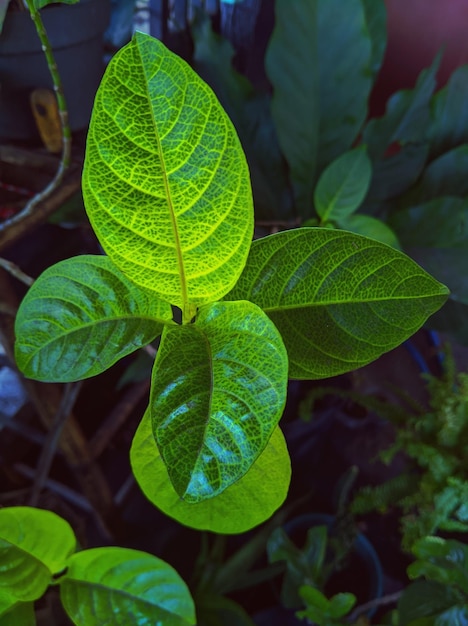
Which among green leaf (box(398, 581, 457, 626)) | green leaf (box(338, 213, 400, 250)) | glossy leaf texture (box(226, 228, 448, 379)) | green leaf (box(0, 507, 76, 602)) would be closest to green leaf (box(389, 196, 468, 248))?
green leaf (box(338, 213, 400, 250))

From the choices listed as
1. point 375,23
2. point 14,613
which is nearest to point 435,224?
point 375,23

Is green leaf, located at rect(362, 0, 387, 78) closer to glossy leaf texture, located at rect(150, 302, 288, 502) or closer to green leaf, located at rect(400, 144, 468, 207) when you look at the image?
green leaf, located at rect(400, 144, 468, 207)

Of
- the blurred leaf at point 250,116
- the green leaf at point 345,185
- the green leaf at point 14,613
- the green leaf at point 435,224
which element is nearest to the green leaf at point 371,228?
the green leaf at point 345,185

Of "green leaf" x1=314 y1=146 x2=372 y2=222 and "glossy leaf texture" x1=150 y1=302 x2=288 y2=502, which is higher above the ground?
"glossy leaf texture" x1=150 y1=302 x2=288 y2=502

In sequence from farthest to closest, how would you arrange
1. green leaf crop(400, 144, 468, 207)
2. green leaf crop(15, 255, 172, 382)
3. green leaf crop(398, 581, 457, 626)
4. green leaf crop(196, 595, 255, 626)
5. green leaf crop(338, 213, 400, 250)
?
1. green leaf crop(400, 144, 468, 207)
2. green leaf crop(196, 595, 255, 626)
3. green leaf crop(338, 213, 400, 250)
4. green leaf crop(398, 581, 457, 626)
5. green leaf crop(15, 255, 172, 382)

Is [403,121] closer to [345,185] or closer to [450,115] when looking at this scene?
[450,115]
